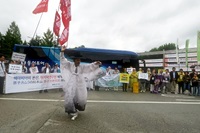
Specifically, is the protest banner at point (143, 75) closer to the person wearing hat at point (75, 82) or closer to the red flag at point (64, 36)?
the red flag at point (64, 36)

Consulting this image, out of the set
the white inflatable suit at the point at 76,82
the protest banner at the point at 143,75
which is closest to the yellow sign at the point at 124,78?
the protest banner at the point at 143,75

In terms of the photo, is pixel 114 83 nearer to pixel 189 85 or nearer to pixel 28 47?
pixel 189 85

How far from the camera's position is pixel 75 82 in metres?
6.35

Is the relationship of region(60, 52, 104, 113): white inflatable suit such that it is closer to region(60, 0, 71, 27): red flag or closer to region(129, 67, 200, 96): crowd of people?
region(129, 67, 200, 96): crowd of people

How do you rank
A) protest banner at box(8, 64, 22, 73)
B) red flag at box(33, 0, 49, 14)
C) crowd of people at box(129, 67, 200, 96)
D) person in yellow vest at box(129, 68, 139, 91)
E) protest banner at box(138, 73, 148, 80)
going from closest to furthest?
protest banner at box(8, 64, 22, 73) → crowd of people at box(129, 67, 200, 96) → person in yellow vest at box(129, 68, 139, 91) → protest banner at box(138, 73, 148, 80) → red flag at box(33, 0, 49, 14)

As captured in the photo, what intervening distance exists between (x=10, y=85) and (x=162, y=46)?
3322 inches

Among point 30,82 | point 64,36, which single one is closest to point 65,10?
point 64,36

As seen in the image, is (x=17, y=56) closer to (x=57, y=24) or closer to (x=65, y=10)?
(x=57, y=24)

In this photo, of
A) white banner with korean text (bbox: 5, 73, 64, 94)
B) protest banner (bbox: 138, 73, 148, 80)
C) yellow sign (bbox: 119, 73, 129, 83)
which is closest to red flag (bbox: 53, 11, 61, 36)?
white banner with korean text (bbox: 5, 73, 64, 94)

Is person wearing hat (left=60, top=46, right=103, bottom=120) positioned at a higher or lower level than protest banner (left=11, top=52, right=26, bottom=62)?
lower

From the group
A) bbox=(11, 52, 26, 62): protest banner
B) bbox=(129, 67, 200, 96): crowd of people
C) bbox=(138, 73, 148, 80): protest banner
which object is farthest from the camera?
bbox=(138, 73, 148, 80): protest banner

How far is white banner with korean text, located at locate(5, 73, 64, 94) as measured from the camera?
11336mm

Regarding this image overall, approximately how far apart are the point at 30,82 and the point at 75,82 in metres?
6.68

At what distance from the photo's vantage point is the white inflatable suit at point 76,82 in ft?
20.5
